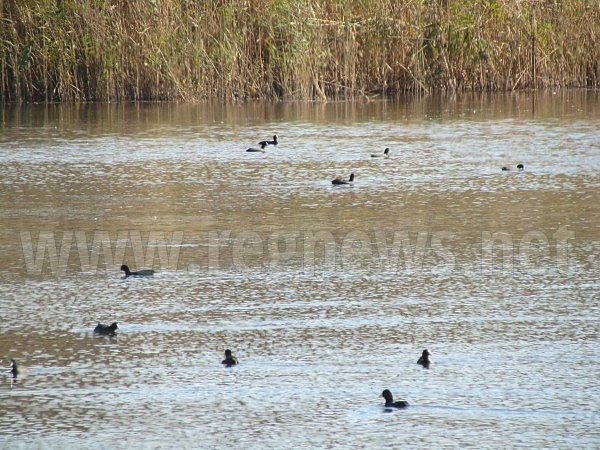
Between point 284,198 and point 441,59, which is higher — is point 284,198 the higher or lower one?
the lower one

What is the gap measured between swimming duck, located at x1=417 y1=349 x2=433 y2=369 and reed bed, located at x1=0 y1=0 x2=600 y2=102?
14.2 metres

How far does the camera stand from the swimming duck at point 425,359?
20.8 ft

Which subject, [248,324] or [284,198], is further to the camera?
[284,198]

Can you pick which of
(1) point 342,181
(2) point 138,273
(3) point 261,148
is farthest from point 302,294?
(3) point 261,148

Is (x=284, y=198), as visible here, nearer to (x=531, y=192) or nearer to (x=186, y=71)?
(x=531, y=192)

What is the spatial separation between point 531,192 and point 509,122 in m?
5.86

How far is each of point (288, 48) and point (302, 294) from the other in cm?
1287

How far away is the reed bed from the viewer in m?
20.3

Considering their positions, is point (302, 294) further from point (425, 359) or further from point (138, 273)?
point (425, 359)

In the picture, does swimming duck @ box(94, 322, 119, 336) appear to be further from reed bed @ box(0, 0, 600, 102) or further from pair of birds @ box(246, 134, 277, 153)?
reed bed @ box(0, 0, 600, 102)

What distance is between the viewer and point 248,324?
286 inches

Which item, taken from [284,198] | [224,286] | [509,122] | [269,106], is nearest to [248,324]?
[224,286]

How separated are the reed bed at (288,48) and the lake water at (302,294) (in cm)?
525

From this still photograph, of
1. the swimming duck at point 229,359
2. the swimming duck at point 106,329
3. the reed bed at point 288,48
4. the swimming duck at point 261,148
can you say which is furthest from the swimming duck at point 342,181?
the reed bed at point 288,48
